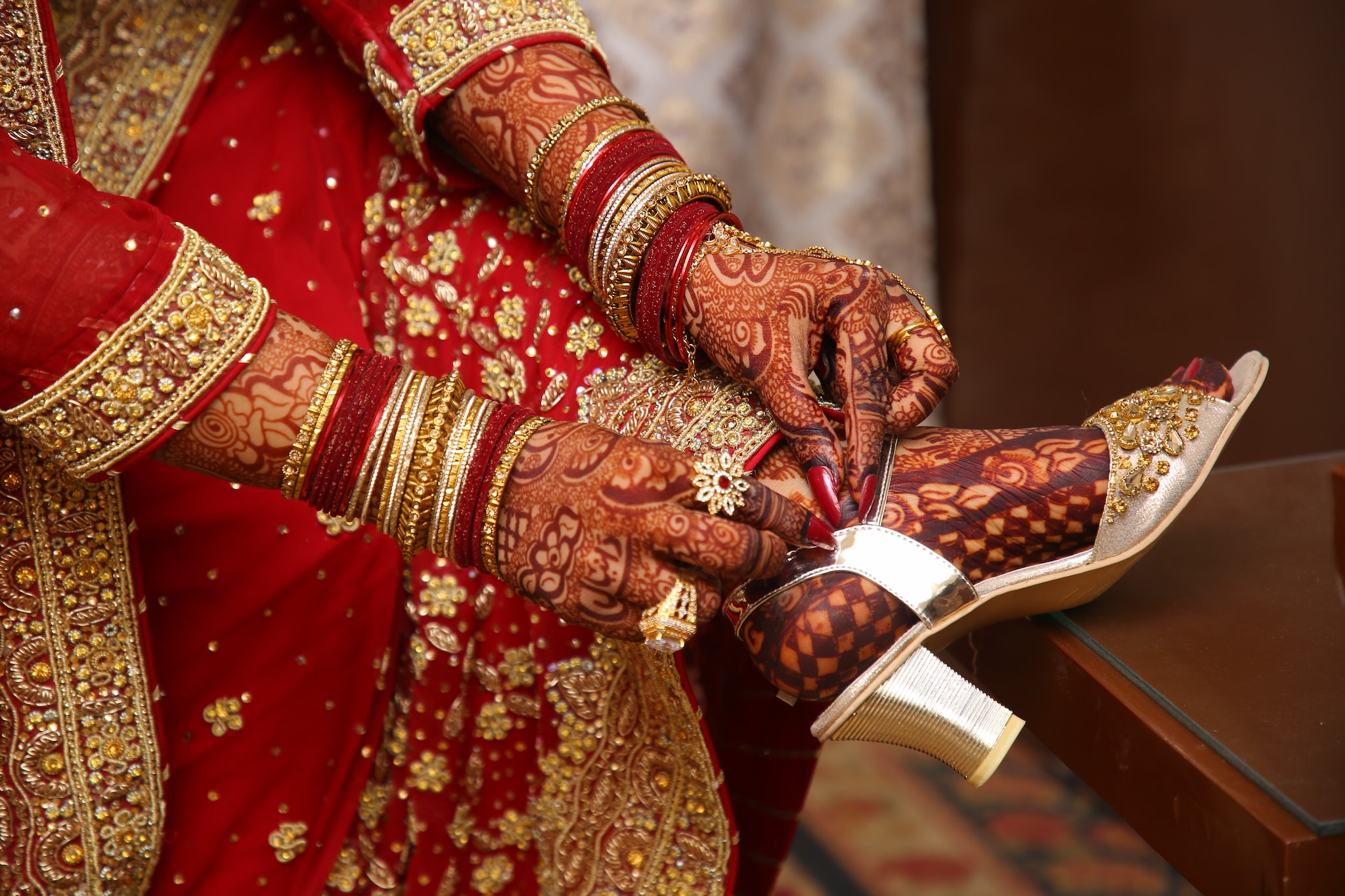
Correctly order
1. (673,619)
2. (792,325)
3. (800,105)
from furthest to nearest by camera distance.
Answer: (800,105) → (792,325) → (673,619)

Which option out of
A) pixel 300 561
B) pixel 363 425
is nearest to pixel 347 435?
pixel 363 425

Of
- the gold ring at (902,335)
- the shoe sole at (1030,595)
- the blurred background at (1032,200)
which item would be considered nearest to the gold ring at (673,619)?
the shoe sole at (1030,595)

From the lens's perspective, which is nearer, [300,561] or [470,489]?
[470,489]

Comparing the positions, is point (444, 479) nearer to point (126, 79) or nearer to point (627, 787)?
point (627, 787)

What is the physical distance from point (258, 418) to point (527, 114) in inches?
11.0

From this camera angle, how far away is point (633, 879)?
687 millimetres

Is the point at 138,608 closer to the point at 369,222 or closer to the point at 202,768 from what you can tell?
the point at 202,768

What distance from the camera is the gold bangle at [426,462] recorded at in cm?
56

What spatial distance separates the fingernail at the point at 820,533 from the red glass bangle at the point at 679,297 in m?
0.15

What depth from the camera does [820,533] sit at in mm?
576

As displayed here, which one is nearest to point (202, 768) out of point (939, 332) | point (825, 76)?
point (939, 332)

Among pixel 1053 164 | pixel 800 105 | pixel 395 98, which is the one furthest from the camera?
pixel 800 105

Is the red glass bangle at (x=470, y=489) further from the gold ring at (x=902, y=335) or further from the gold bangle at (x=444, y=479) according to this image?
the gold ring at (x=902, y=335)

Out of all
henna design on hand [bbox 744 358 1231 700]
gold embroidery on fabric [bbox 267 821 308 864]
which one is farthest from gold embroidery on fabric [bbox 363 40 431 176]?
gold embroidery on fabric [bbox 267 821 308 864]
